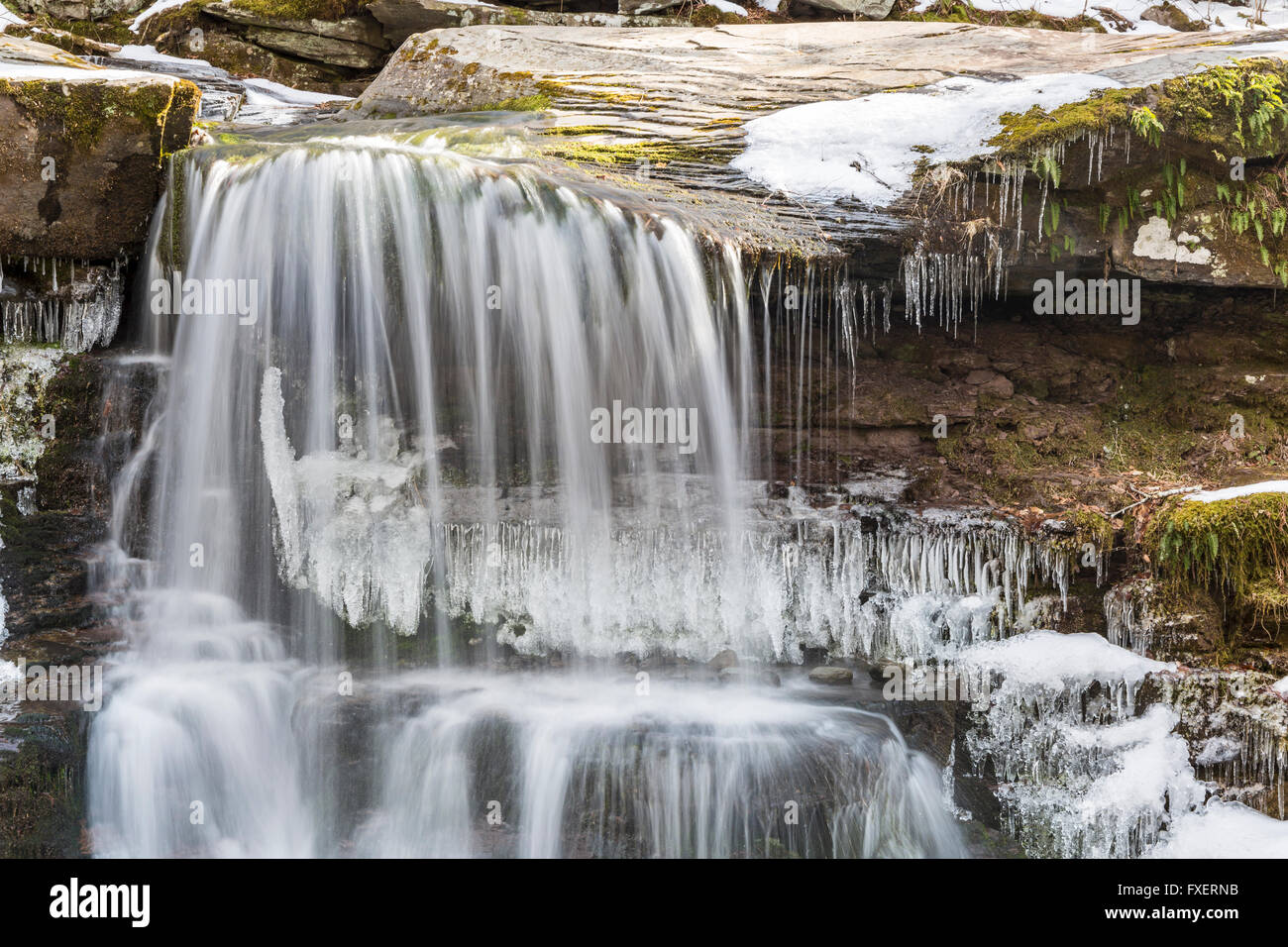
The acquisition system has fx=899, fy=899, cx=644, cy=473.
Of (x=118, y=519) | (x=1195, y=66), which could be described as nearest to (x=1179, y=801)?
(x=1195, y=66)

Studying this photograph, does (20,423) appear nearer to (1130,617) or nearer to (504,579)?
(504,579)

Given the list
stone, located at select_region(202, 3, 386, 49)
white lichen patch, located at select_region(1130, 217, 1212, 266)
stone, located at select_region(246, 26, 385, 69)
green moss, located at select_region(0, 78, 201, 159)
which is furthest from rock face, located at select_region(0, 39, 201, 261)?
white lichen patch, located at select_region(1130, 217, 1212, 266)

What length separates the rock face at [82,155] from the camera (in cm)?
510

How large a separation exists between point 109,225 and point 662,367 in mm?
3389

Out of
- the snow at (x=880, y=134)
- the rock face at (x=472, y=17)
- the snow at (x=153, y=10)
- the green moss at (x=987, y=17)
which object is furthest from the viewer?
the green moss at (x=987, y=17)

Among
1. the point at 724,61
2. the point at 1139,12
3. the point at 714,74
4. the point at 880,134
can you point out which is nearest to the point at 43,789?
the point at 880,134

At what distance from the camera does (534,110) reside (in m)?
6.58

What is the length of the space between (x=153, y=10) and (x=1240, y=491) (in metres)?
10.5

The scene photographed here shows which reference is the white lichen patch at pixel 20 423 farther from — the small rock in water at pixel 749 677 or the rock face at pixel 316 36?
the rock face at pixel 316 36

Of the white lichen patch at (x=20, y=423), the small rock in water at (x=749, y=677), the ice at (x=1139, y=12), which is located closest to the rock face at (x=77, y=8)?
the white lichen patch at (x=20, y=423)

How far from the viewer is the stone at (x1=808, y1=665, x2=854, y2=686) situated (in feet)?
16.4

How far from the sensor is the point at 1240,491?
15.6ft

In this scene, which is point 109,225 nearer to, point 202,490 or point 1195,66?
point 202,490

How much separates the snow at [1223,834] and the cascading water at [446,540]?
39.4 inches
